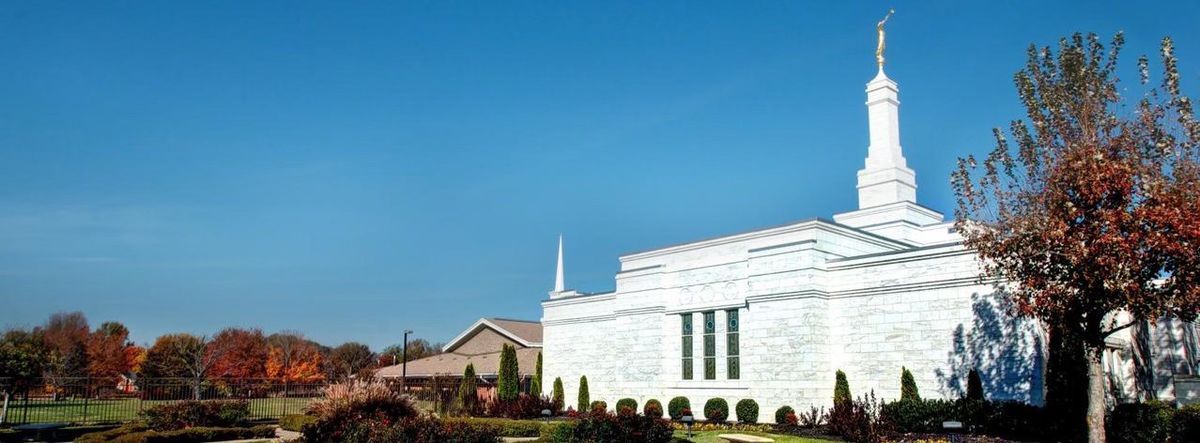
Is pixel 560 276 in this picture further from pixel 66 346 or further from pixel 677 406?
pixel 66 346

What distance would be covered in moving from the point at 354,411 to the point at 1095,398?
46.1 feet

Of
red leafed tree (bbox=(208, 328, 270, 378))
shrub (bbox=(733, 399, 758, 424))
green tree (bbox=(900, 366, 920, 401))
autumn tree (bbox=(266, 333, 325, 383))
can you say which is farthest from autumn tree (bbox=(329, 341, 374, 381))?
green tree (bbox=(900, 366, 920, 401))

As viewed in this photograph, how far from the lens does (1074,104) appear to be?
16562mm

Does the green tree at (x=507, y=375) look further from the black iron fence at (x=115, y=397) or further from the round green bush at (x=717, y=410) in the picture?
the round green bush at (x=717, y=410)

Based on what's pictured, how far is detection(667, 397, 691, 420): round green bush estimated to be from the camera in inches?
1110

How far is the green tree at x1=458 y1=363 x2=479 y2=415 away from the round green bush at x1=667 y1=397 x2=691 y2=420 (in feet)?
24.1

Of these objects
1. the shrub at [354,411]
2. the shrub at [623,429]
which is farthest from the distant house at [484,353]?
the shrub at [623,429]

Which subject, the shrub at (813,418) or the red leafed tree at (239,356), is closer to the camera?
the shrub at (813,418)

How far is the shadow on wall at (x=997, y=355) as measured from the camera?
2120cm

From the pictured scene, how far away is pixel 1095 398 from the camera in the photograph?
1594 cm

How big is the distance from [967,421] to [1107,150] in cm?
794

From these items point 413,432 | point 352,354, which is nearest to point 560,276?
point 413,432

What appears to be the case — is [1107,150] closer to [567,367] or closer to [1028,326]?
[1028,326]

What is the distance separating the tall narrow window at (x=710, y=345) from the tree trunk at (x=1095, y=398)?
13310mm
